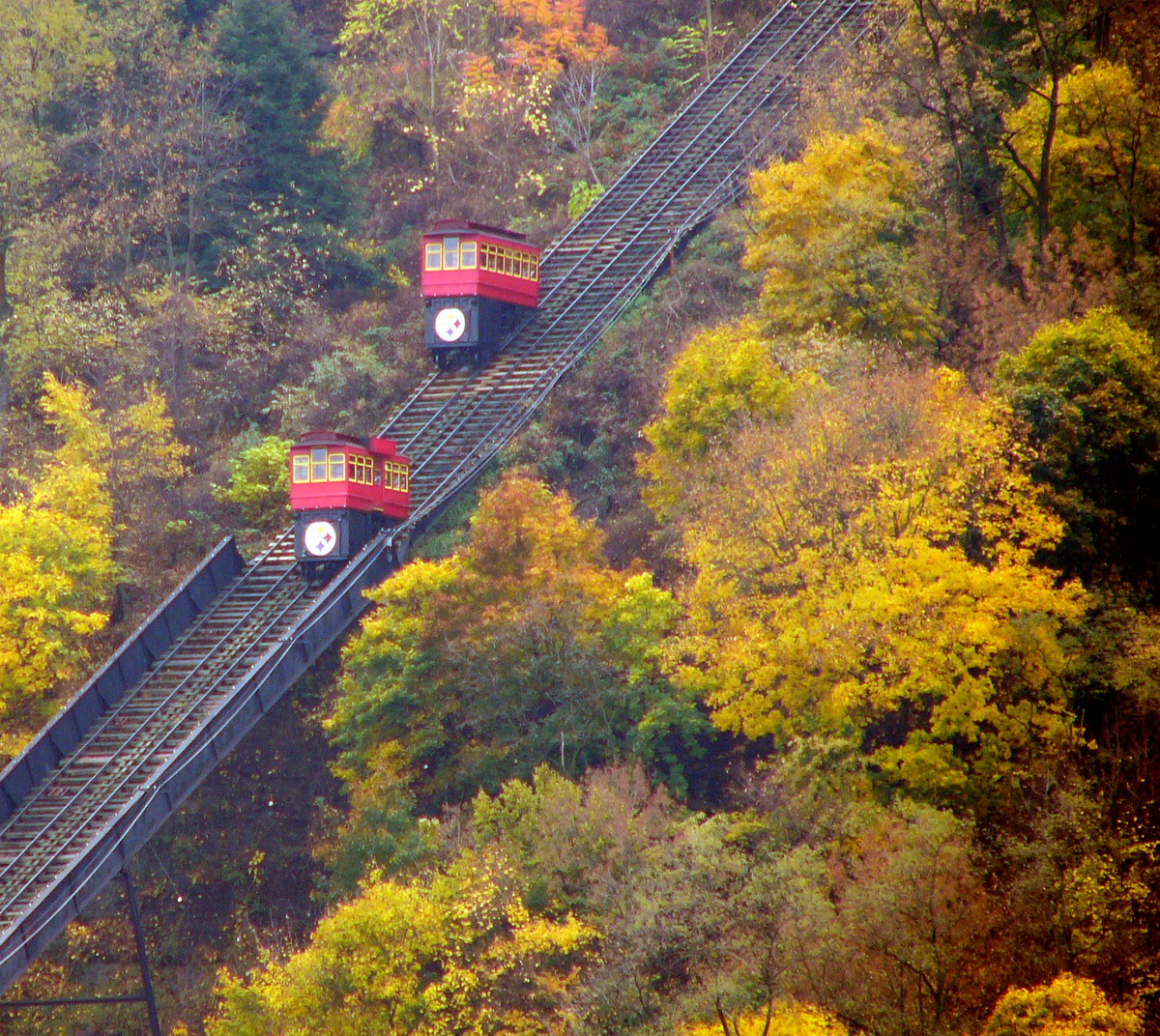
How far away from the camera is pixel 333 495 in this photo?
181ft

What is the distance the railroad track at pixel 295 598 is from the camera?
47531 millimetres

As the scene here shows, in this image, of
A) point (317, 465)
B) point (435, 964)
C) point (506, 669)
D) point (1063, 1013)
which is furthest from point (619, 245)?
point (1063, 1013)

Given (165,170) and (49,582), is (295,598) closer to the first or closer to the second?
(49,582)

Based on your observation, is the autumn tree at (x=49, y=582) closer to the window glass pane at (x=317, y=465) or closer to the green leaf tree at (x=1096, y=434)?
the window glass pane at (x=317, y=465)

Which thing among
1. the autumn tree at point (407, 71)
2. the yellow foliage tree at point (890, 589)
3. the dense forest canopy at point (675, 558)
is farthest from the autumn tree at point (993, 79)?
the autumn tree at point (407, 71)

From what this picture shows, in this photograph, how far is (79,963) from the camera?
2083 inches

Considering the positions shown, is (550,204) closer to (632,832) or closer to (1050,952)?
(632,832)

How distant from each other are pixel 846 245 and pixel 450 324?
680 inches

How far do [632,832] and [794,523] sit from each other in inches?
326

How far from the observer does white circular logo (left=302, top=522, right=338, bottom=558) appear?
181 ft

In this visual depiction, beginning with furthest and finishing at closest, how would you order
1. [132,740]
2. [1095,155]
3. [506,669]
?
[1095,155] < [132,740] < [506,669]

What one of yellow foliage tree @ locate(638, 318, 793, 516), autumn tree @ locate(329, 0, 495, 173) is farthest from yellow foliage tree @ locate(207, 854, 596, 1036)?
autumn tree @ locate(329, 0, 495, 173)

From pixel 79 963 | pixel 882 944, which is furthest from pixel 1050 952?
pixel 79 963

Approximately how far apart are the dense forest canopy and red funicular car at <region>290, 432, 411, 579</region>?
3264mm
